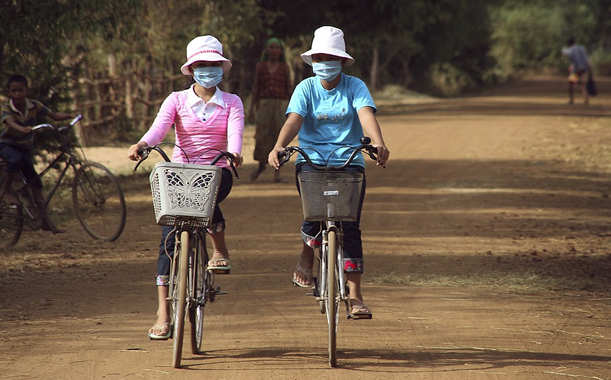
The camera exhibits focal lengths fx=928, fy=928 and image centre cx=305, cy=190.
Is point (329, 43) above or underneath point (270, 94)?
above

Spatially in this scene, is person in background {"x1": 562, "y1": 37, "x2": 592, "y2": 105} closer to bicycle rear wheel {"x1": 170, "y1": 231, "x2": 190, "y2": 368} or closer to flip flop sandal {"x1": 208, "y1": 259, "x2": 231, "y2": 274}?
flip flop sandal {"x1": 208, "y1": 259, "x2": 231, "y2": 274}

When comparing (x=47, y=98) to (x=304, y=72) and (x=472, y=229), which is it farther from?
(x=304, y=72)

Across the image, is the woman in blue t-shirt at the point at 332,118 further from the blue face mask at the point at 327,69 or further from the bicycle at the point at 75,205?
the bicycle at the point at 75,205

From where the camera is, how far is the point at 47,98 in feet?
41.2

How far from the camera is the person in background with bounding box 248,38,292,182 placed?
13.0m

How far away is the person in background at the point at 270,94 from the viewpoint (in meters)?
13.0

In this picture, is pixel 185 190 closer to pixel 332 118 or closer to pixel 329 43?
pixel 332 118

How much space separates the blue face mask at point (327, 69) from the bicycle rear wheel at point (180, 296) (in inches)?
53.0

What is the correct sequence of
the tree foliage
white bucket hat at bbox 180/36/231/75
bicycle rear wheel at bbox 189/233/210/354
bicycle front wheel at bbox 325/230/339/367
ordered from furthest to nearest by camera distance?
the tree foliage
white bucket hat at bbox 180/36/231/75
bicycle rear wheel at bbox 189/233/210/354
bicycle front wheel at bbox 325/230/339/367

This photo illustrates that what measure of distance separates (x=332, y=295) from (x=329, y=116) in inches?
45.6

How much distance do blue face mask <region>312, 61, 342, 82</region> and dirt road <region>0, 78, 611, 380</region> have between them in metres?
1.76

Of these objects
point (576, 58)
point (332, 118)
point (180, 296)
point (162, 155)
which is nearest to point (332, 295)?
point (180, 296)

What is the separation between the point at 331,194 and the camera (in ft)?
18.0

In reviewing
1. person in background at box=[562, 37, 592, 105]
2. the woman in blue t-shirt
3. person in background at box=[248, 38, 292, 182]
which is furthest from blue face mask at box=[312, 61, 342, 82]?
person in background at box=[562, 37, 592, 105]
